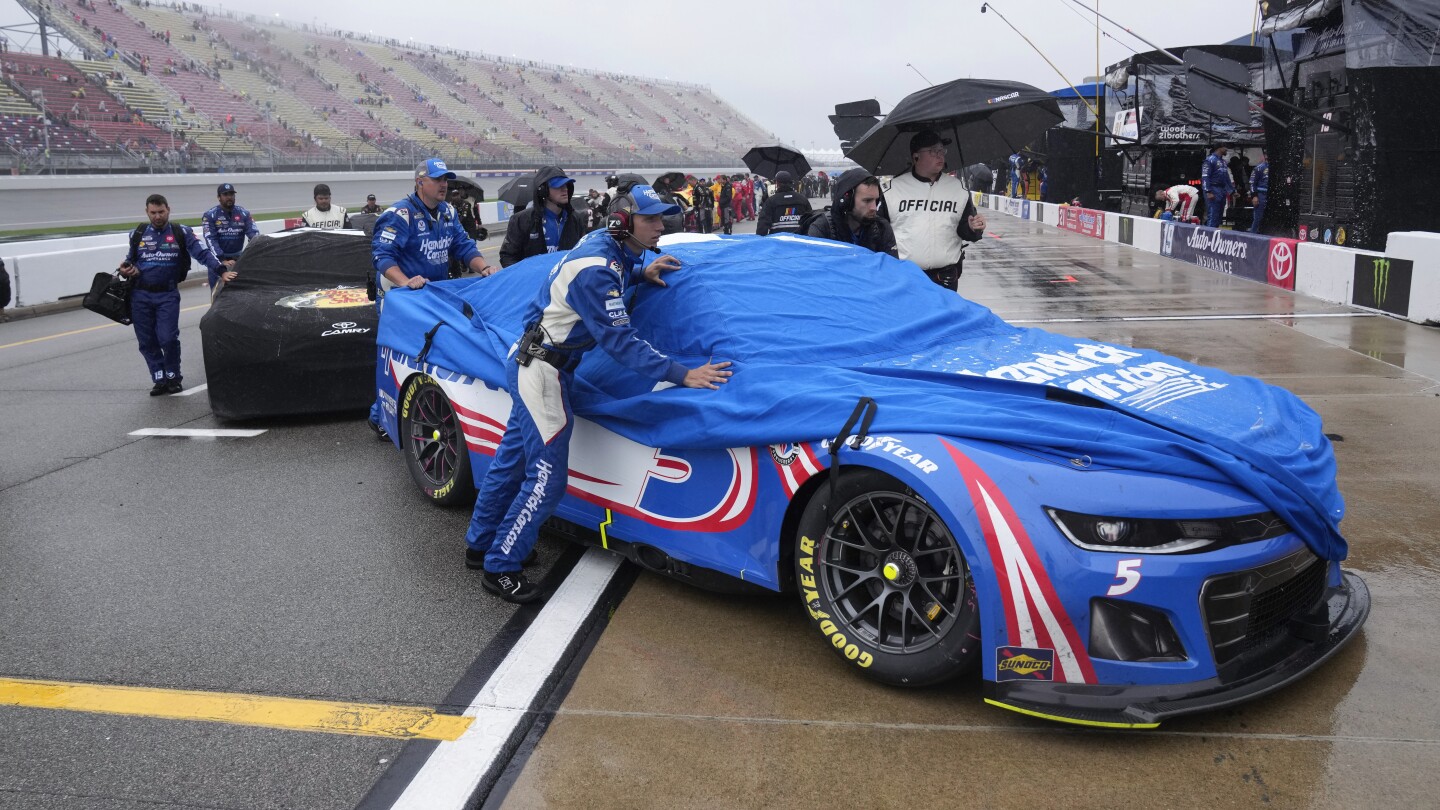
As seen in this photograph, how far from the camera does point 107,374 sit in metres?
9.51

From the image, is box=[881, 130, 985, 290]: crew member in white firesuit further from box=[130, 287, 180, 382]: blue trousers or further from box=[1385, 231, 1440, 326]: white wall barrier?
box=[1385, 231, 1440, 326]: white wall barrier

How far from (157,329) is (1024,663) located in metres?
7.94

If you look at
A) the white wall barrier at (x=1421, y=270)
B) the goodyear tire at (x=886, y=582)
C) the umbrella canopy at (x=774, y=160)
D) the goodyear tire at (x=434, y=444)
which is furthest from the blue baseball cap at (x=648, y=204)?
the umbrella canopy at (x=774, y=160)

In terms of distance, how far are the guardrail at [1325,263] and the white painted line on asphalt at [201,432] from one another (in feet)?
34.5

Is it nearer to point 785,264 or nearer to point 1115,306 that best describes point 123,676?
point 785,264

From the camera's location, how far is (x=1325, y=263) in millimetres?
12219

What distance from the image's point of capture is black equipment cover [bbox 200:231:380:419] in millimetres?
7094

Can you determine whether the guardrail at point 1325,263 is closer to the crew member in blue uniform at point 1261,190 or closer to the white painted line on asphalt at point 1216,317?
the white painted line on asphalt at point 1216,317

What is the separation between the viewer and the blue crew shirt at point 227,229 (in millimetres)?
10609

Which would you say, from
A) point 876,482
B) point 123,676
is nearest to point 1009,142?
point 876,482

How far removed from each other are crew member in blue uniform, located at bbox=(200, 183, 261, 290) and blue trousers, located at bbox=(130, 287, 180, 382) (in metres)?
2.03

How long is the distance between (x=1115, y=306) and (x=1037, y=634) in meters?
10.1

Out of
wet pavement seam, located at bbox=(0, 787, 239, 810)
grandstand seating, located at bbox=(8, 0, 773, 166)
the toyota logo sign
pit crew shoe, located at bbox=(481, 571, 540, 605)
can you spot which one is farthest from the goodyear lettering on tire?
grandstand seating, located at bbox=(8, 0, 773, 166)

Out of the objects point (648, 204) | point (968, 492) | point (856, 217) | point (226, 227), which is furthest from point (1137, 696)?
point (226, 227)
